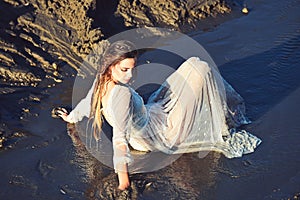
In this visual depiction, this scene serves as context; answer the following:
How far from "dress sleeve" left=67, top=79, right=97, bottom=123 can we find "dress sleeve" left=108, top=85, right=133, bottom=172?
1.49ft

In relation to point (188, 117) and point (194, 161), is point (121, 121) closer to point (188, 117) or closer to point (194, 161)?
point (188, 117)

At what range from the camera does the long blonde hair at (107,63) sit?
333cm

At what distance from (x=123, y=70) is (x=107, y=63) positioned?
12 centimetres

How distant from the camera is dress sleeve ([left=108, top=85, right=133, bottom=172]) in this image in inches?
134

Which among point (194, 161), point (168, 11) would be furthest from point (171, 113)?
point (168, 11)

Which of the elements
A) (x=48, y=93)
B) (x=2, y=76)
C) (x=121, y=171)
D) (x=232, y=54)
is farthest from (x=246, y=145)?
(x=2, y=76)

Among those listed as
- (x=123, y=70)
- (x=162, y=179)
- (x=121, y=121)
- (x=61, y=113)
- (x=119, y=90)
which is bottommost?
(x=162, y=179)

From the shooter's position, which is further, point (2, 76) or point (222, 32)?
point (222, 32)

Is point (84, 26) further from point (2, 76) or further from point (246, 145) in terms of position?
point (246, 145)

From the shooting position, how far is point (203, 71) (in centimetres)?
386

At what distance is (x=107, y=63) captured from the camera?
3.38 metres

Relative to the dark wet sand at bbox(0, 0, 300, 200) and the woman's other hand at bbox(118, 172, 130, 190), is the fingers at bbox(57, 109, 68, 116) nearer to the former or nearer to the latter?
the dark wet sand at bbox(0, 0, 300, 200)

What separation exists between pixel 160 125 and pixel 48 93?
4.66 ft

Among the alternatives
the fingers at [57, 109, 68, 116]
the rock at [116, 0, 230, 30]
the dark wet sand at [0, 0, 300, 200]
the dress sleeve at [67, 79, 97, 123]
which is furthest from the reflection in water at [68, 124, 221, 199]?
the rock at [116, 0, 230, 30]
